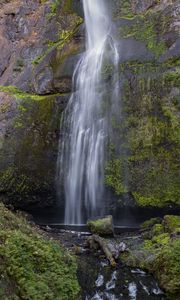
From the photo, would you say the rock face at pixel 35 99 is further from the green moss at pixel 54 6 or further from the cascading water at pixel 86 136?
the cascading water at pixel 86 136

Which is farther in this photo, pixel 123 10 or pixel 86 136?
pixel 123 10

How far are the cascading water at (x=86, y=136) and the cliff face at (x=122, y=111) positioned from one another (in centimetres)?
28

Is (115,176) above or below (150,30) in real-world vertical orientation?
below

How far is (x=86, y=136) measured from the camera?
12.2m

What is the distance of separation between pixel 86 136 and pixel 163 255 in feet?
20.0

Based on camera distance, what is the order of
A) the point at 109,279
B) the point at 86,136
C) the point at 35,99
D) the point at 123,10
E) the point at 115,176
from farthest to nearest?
1. the point at 123,10
2. the point at 35,99
3. the point at 86,136
4. the point at 115,176
5. the point at 109,279

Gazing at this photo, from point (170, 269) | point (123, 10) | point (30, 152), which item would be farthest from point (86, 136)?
point (170, 269)

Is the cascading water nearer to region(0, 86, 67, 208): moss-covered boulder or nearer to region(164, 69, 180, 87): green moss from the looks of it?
region(0, 86, 67, 208): moss-covered boulder

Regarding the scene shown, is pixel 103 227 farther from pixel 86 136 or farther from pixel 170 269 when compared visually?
pixel 86 136

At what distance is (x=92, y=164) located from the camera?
1192cm

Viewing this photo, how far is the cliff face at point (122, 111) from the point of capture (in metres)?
11.5

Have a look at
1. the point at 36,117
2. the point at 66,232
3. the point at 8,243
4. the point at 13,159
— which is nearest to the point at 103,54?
the point at 36,117

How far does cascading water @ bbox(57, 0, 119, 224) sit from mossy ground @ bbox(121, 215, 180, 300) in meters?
2.43

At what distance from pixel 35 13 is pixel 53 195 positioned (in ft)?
27.6
